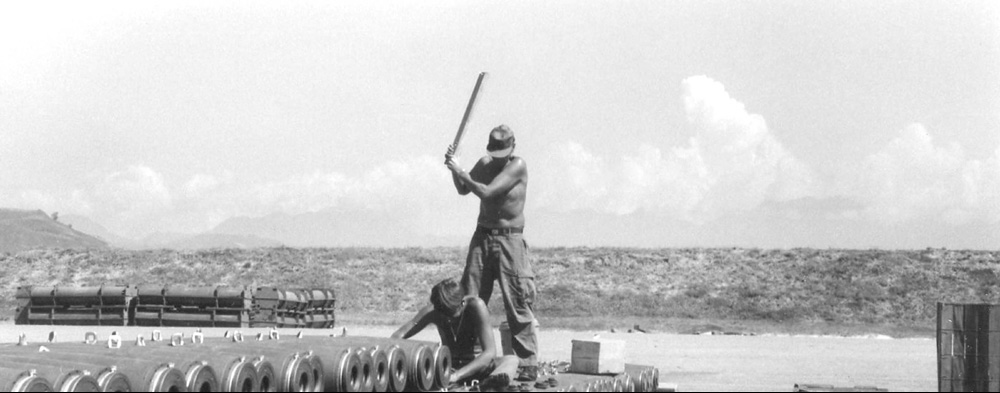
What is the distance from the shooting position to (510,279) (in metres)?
11.6

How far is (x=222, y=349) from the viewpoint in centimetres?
878

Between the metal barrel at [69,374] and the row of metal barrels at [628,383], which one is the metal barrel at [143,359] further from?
the row of metal barrels at [628,383]

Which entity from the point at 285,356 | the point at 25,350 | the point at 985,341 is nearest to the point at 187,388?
the point at 285,356

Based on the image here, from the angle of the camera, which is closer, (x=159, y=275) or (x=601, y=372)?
(x=601, y=372)

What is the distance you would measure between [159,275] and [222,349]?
142ft

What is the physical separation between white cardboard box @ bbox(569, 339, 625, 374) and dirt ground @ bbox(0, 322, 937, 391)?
77.7 inches

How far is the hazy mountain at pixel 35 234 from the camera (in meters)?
Answer: 165

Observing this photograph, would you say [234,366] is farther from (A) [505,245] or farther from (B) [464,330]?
(A) [505,245]

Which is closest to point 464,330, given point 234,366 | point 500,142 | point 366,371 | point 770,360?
point 366,371

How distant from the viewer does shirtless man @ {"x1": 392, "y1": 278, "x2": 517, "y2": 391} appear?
9898 mm

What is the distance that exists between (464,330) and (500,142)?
2056 millimetres

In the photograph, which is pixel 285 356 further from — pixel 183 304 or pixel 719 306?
pixel 719 306

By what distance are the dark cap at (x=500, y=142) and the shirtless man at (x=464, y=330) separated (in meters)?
1.53

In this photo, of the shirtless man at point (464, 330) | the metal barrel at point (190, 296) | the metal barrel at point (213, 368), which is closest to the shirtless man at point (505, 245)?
the shirtless man at point (464, 330)
